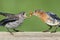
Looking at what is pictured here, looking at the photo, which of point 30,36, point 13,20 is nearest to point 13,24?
point 13,20

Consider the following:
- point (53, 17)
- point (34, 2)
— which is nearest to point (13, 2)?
point (34, 2)

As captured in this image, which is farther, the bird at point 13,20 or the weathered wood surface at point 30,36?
the bird at point 13,20

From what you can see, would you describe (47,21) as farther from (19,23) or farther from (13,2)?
(13,2)

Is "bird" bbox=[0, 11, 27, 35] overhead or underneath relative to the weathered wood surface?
overhead

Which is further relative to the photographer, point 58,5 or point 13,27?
point 58,5

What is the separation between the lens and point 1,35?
118 inches

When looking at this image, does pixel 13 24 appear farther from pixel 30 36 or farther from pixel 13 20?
pixel 30 36

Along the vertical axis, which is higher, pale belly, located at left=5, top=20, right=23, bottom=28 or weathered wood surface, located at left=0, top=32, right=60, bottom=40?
pale belly, located at left=5, top=20, right=23, bottom=28

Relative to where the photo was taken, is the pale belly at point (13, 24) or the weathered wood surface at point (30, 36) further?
the pale belly at point (13, 24)

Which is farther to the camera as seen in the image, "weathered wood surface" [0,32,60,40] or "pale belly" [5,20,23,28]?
"pale belly" [5,20,23,28]

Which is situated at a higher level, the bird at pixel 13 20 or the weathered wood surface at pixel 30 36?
the bird at pixel 13 20

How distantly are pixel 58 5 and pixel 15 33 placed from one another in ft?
6.80

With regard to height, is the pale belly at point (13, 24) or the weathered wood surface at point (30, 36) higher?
the pale belly at point (13, 24)

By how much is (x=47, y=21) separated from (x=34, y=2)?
214cm
